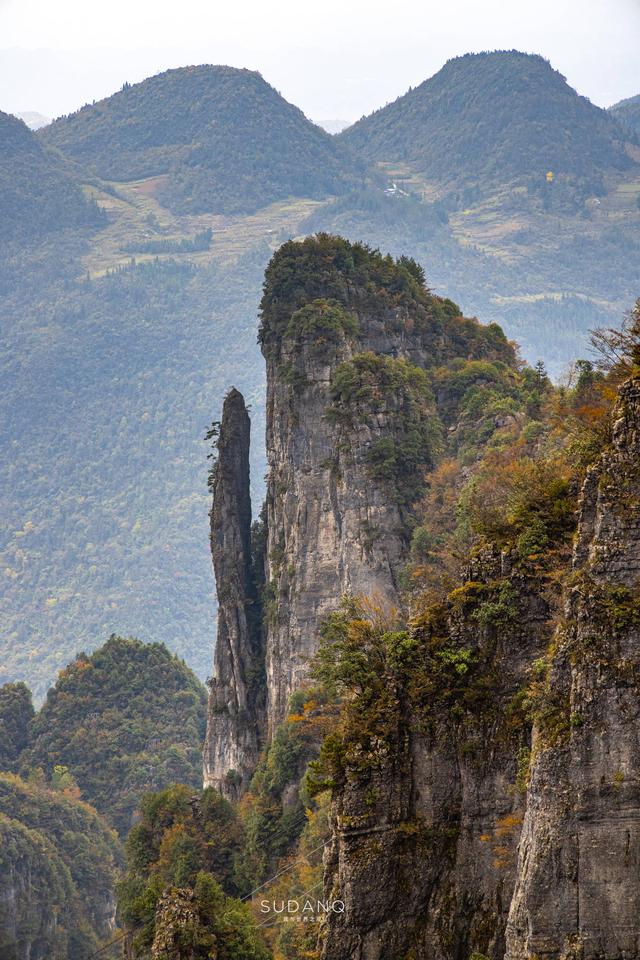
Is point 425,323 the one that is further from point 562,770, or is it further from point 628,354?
point 562,770

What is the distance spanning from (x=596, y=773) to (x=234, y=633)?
64956 millimetres

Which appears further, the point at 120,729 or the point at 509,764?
the point at 120,729

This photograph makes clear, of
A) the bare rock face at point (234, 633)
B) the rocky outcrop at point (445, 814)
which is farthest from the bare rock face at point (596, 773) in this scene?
the bare rock face at point (234, 633)

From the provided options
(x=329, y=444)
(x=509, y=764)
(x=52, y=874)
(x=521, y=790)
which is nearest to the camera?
(x=521, y=790)

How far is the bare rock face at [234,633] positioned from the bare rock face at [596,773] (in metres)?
61.7

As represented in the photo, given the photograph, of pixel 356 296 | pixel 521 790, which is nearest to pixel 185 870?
pixel 356 296

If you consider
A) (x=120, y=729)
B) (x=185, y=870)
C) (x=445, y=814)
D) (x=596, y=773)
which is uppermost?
(x=120, y=729)

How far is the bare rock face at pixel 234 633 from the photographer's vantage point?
299 feet

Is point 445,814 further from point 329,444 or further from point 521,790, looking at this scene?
point 329,444

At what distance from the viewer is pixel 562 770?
29.0m

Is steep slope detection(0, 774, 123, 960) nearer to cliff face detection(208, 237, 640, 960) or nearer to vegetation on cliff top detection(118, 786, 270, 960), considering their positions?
vegetation on cliff top detection(118, 786, 270, 960)

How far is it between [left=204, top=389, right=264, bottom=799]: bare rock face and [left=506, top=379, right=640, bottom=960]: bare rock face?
2428 inches

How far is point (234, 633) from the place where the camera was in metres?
92.6

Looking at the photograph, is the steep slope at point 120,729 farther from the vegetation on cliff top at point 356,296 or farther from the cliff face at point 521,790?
the cliff face at point 521,790
